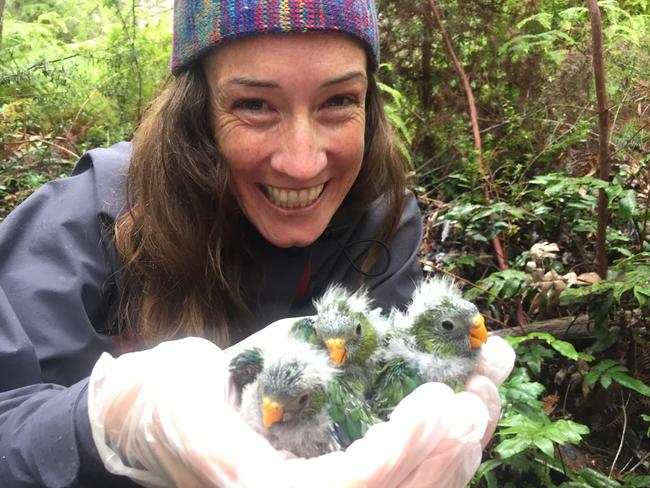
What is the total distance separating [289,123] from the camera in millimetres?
2115

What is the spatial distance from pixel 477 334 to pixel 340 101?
3.31ft

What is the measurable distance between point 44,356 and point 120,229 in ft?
1.82

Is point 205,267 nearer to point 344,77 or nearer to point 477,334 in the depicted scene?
point 344,77

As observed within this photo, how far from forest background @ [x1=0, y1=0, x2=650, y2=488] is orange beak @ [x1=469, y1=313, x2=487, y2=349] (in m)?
0.48

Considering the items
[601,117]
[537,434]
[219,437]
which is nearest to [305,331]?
[219,437]

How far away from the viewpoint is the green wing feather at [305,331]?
6.66 ft

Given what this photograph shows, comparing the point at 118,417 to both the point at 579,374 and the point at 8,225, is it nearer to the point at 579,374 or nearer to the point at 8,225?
the point at 8,225

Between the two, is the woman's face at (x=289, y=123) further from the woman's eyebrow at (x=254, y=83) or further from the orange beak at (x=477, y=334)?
the orange beak at (x=477, y=334)

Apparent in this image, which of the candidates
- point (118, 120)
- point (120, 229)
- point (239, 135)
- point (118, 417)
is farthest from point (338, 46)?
point (118, 120)

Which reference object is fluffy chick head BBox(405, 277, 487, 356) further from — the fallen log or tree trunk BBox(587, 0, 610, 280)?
tree trunk BBox(587, 0, 610, 280)

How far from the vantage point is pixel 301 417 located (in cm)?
173

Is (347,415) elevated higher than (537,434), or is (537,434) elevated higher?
(347,415)

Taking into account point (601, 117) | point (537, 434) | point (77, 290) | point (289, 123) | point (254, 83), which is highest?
point (254, 83)

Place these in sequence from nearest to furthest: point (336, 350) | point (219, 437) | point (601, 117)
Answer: point (219, 437) → point (336, 350) → point (601, 117)
